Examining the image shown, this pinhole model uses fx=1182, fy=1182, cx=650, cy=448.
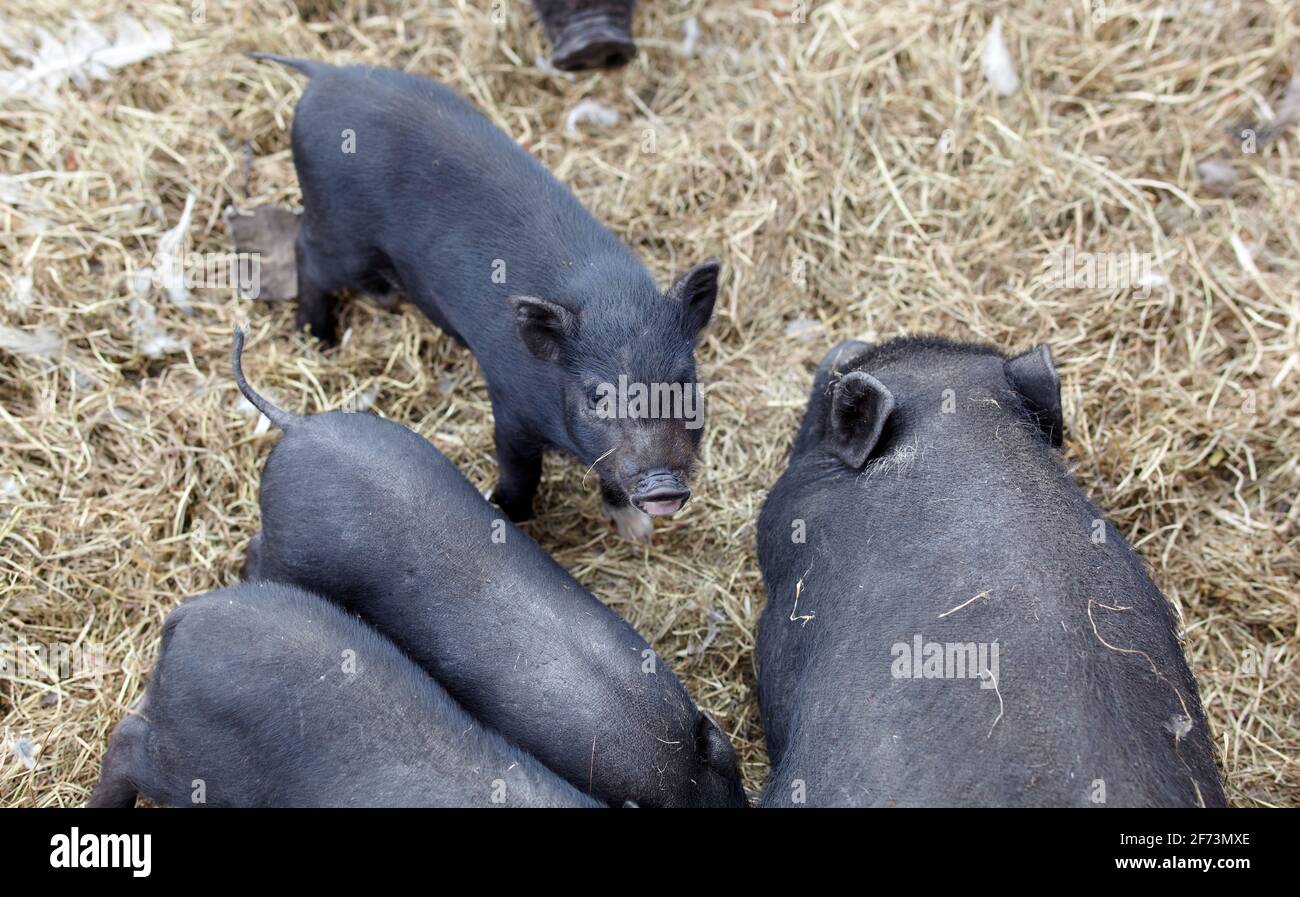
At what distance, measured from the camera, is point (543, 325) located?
397cm

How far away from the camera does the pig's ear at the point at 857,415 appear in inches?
141

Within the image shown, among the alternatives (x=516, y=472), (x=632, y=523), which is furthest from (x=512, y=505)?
(x=632, y=523)

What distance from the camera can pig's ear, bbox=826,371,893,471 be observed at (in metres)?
3.59

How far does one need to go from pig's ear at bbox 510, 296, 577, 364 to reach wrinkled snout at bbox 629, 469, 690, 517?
55 centimetres

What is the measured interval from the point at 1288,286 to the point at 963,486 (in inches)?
100.0

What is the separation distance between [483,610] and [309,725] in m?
0.62

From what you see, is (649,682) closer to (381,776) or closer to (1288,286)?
(381,776)

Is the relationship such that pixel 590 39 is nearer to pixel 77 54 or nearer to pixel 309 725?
pixel 77 54

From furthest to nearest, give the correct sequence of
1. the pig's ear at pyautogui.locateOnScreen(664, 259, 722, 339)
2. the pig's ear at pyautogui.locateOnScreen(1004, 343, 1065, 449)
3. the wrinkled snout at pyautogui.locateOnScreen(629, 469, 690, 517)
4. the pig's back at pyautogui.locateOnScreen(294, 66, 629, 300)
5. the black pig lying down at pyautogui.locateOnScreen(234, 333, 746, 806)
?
the pig's back at pyautogui.locateOnScreen(294, 66, 629, 300) → the pig's ear at pyautogui.locateOnScreen(664, 259, 722, 339) → the wrinkled snout at pyautogui.locateOnScreen(629, 469, 690, 517) → the pig's ear at pyautogui.locateOnScreen(1004, 343, 1065, 449) → the black pig lying down at pyautogui.locateOnScreen(234, 333, 746, 806)

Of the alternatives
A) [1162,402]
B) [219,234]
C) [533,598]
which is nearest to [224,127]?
[219,234]

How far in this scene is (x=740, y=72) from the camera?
18.8ft

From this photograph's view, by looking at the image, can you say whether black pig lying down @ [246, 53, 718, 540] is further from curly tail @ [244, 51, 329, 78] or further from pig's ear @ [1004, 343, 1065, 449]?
pig's ear @ [1004, 343, 1065, 449]

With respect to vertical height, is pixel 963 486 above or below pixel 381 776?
above

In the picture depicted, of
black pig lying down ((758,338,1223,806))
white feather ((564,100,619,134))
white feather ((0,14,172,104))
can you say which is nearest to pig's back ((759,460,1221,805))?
black pig lying down ((758,338,1223,806))
